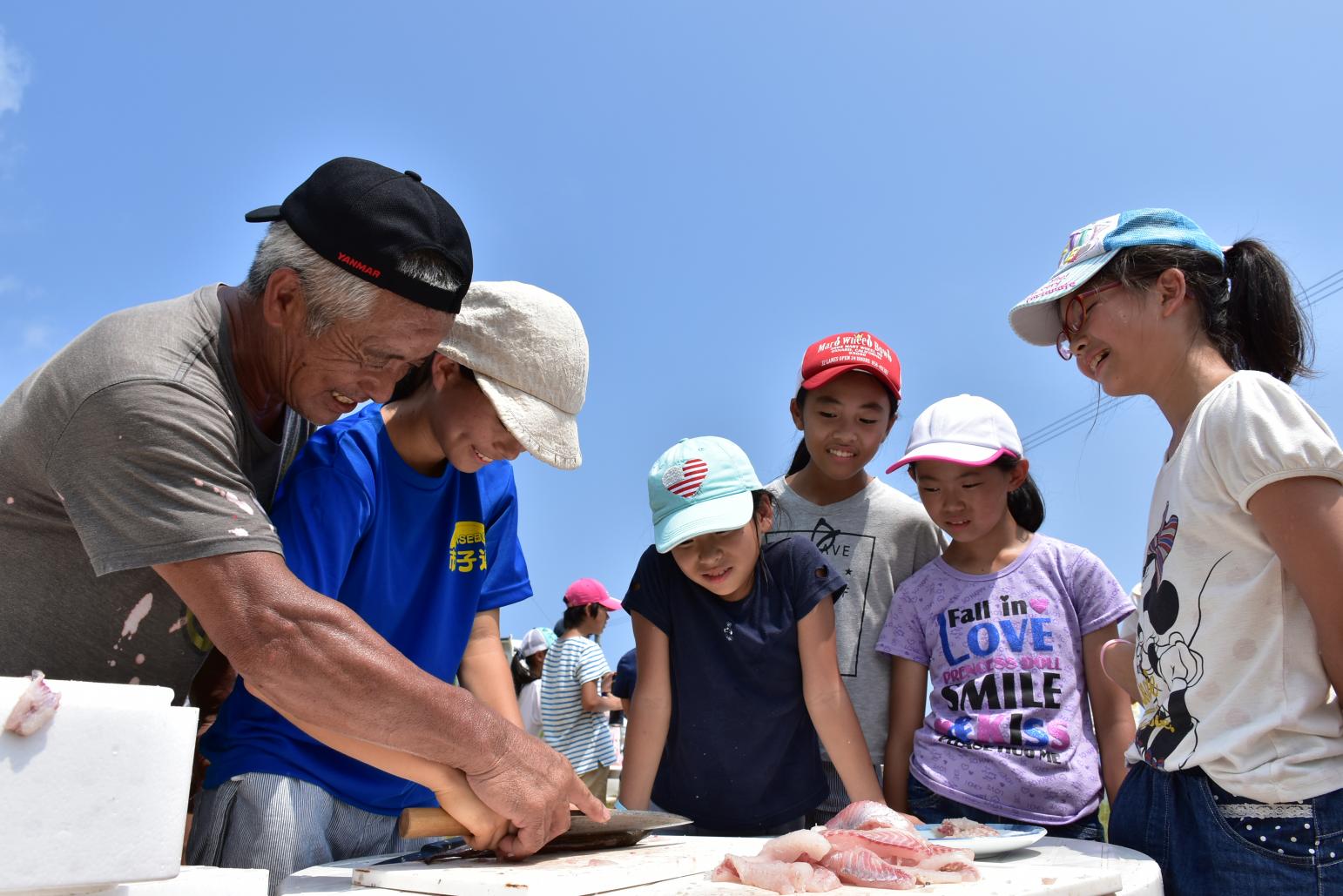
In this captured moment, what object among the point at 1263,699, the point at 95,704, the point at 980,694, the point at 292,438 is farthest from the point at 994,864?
the point at 292,438

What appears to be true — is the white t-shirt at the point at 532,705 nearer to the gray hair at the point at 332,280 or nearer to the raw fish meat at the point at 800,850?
the gray hair at the point at 332,280

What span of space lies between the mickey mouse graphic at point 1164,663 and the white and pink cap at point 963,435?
94cm

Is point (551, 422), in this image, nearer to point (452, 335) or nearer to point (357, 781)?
point (452, 335)

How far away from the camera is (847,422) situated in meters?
3.29

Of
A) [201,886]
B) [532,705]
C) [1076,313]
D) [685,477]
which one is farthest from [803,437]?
[532,705]

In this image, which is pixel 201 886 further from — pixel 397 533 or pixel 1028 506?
pixel 1028 506

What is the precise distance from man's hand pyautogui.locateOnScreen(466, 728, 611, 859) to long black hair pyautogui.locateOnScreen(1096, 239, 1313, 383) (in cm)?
163

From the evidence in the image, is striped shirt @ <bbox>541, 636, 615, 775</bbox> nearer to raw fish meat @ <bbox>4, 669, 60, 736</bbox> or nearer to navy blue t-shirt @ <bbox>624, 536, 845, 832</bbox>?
navy blue t-shirt @ <bbox>624, 536, 845, 832</bbox>

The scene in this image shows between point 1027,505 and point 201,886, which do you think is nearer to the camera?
point 201,886

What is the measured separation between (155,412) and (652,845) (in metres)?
1.23

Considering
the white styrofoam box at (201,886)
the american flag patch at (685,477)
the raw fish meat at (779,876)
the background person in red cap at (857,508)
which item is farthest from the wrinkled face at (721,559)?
the white styrofoam box at (201,886)

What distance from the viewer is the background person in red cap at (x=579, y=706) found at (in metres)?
7.72

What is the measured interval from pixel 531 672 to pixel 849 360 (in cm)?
778

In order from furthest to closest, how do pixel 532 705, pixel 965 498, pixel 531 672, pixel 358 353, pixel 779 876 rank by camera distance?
pixel 531 672, pixel 532 705, pixel 965 498, pixel 358 353, pixel 779 876
